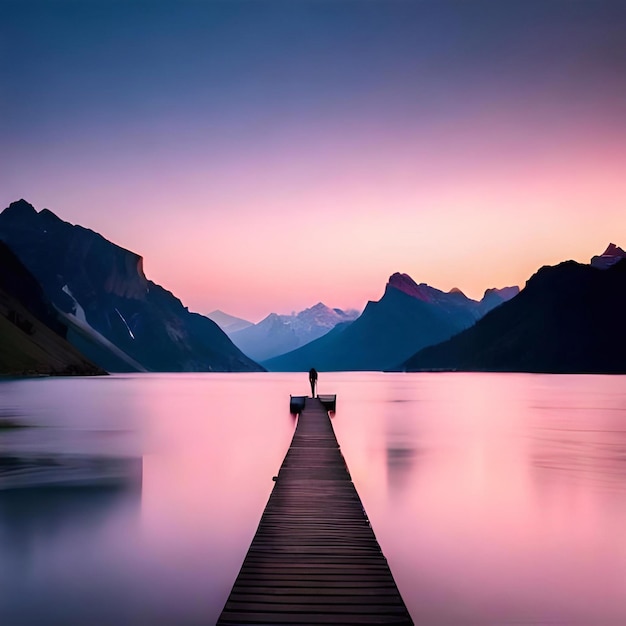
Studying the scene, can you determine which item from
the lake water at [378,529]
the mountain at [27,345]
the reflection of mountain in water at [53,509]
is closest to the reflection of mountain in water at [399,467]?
the lake water at [378,529]

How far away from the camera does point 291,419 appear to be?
51094mm

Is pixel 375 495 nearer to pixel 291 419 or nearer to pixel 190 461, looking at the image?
pixel 190 461

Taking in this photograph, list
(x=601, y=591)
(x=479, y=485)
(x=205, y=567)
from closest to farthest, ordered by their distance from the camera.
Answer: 1. (x=601, y=591)
2. (x=205, y=567)
3. (x=479, y=485)

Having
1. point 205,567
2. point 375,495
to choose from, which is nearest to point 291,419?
point 375,495

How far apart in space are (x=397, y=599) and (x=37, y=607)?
5824mm

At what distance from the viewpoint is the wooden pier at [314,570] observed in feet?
26.9

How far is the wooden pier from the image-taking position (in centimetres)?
821

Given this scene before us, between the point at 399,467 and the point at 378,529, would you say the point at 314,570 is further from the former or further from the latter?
the point at 399,467

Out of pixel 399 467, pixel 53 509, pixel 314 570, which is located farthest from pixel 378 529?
pixel 399 467

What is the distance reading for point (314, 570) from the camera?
970 centimetres

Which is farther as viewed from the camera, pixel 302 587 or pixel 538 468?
pixel 538 468

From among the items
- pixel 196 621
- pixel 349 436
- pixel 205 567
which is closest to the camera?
pixel 196 621

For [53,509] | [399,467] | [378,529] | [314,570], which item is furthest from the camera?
[399,467]

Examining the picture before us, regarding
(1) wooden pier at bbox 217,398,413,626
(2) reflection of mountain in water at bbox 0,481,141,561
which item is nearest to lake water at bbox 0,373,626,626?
(2) reflection of mountain in water at bbox 0,481,141,561
